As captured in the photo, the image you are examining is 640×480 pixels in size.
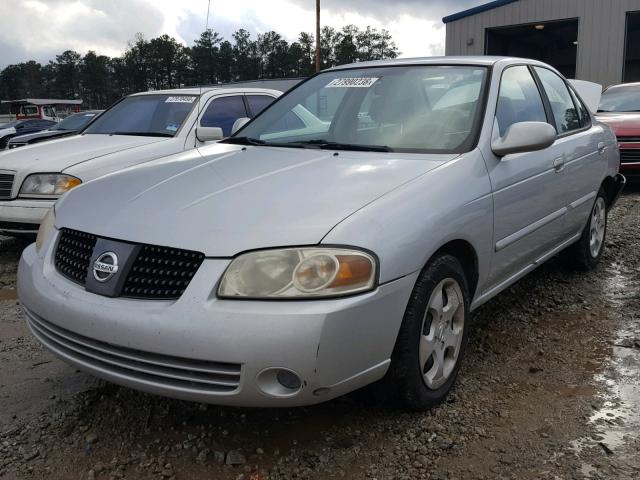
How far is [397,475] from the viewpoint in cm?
225

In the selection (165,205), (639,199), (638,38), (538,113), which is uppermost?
(638,38)

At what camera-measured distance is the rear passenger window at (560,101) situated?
13.4 ft

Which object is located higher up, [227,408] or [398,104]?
[398,104]

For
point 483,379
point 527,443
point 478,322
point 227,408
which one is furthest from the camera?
point 478,322

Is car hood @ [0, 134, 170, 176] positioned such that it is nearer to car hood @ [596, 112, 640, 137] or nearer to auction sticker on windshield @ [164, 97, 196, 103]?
auction sticker on windshield @ [164, 97, 196, 103]

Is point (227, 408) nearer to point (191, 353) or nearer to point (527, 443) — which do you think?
point (191, 353)

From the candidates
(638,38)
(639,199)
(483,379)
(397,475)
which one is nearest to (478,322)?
(483,379)

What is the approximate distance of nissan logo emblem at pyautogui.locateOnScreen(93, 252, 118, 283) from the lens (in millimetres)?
2303

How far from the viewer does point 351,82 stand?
3703 mm

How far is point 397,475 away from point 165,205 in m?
1.37

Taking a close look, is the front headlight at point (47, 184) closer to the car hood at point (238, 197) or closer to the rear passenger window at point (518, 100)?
the car hood at point (238, 197)

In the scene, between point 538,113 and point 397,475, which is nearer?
point 397,475

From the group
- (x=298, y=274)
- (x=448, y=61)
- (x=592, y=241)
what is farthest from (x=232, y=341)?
(x=592, y=241)

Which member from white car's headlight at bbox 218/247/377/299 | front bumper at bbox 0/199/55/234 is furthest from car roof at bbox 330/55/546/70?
front bumper at bbox 0/199/55/234
